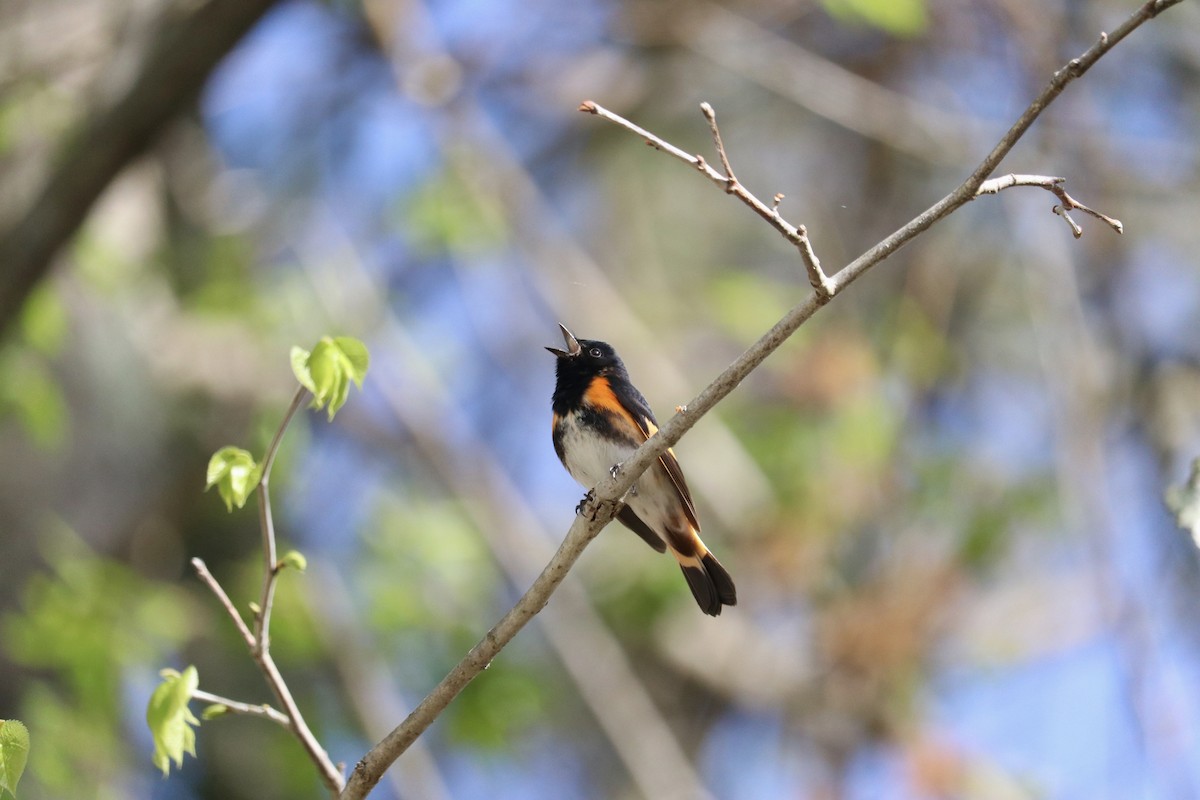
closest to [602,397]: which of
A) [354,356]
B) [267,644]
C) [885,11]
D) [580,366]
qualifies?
[580,366]

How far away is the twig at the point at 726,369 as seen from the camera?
6.79 feet

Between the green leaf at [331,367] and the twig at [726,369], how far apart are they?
54 centimetres

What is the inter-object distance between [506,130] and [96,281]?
399 centimetres

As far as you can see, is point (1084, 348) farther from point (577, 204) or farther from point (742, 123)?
point (577, 204)

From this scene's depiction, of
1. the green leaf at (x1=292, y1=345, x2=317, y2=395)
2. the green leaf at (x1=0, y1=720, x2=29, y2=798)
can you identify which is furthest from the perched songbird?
the green leaf at (x1=0, y1=720, x2=29, y2=798)

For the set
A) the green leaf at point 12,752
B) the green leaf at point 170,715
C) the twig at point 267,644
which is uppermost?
the twig at point 267,644

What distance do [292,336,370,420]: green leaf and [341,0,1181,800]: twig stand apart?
21.2 inches

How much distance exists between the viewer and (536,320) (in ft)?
26.7

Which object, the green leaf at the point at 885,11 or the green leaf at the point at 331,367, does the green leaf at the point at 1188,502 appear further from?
the green leaf at the point at 885,11

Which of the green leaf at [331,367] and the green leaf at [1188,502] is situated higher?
the green leaf at [1188,502]

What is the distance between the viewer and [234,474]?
225 centimetres

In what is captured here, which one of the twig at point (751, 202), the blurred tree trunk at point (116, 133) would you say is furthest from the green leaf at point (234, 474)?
the blurred tree trunk at point (116, 133)

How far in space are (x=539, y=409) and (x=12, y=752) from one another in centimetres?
732

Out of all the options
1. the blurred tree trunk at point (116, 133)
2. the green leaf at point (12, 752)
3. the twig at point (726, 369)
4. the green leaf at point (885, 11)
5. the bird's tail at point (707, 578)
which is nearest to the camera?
the green leaf at point (12, 752)
